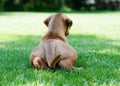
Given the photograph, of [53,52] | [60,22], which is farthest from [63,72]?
[60,22]

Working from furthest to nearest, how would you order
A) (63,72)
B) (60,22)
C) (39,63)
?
(60,22)
(39,63)
(63,72)

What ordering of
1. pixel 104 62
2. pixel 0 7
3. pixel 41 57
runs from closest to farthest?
pixel 41 57 → pixel 104 62 → pixel 0 7

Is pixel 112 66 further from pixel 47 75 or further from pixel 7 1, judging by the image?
pixel 7 1

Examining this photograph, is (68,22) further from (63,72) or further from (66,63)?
(63,72)

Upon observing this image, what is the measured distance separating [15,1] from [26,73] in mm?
38310

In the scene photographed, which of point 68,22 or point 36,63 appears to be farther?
point 68,22

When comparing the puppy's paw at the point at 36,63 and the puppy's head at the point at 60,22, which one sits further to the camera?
the puppy's head at the point at 60,22

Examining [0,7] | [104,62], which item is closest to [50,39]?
[104,62]

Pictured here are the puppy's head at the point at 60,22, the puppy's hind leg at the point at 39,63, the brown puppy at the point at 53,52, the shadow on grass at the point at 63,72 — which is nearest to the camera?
the shadow on grass at the point at 63,72

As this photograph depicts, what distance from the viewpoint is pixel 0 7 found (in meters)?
41.8

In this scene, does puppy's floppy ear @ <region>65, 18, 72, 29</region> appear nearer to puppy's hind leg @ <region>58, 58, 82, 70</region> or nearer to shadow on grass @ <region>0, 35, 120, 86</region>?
shadow on grass @ <region>0, 35, 120, 86</region>

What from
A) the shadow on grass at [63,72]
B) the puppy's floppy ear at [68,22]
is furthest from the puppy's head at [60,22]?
the shadow on grass at [63,72]

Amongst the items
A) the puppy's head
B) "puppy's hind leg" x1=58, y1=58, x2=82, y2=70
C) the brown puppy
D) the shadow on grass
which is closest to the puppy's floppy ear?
the puppy's head

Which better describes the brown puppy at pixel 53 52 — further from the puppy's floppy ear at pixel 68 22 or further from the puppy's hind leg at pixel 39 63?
the puppy's floppy ear at pixel 68 22
